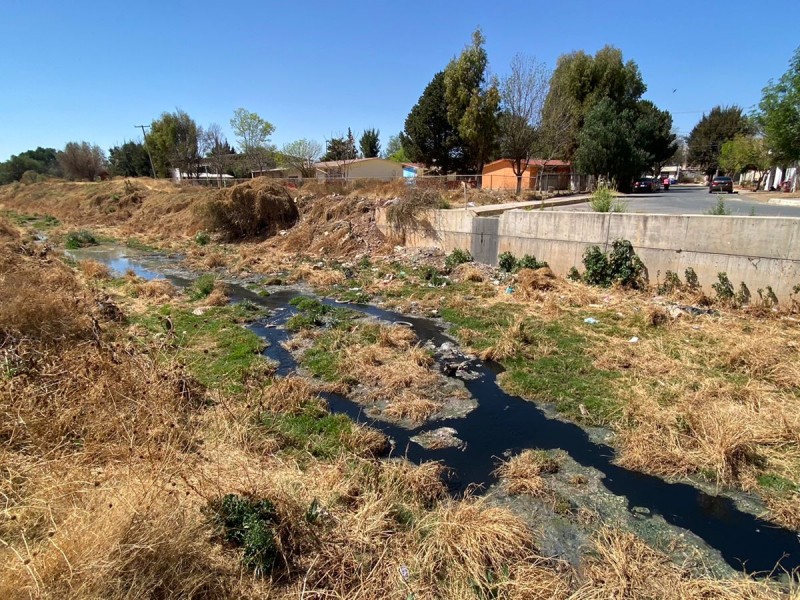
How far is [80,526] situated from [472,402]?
5.11 m

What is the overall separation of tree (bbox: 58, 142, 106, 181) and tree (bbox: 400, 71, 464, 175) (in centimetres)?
4966

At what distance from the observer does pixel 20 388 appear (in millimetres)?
4820

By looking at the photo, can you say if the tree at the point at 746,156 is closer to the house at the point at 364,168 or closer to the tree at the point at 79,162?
the house at the point at 364,168

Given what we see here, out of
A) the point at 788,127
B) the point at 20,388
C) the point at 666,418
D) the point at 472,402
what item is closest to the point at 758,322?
the point at 666,418

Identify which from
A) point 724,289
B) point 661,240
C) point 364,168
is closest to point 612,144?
point 661,240

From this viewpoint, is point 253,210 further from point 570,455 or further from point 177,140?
point 177,140

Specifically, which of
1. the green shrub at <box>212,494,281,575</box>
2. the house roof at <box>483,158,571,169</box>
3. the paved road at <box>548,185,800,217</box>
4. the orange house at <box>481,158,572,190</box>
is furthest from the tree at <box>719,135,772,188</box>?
the green shrub at <box>212,494,281,575</box>

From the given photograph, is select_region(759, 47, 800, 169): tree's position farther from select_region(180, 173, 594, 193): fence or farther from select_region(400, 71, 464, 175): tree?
select_region(400, 71, 464, 175): tree

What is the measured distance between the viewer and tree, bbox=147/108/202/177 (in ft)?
160

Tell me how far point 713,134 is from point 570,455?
251 ft

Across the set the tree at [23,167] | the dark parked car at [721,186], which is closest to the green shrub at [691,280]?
the dark parked car at [721,186]

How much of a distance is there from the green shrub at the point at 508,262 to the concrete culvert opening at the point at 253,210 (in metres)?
13.6

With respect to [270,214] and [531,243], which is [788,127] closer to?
[531,243]

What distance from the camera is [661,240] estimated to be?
1117cm
